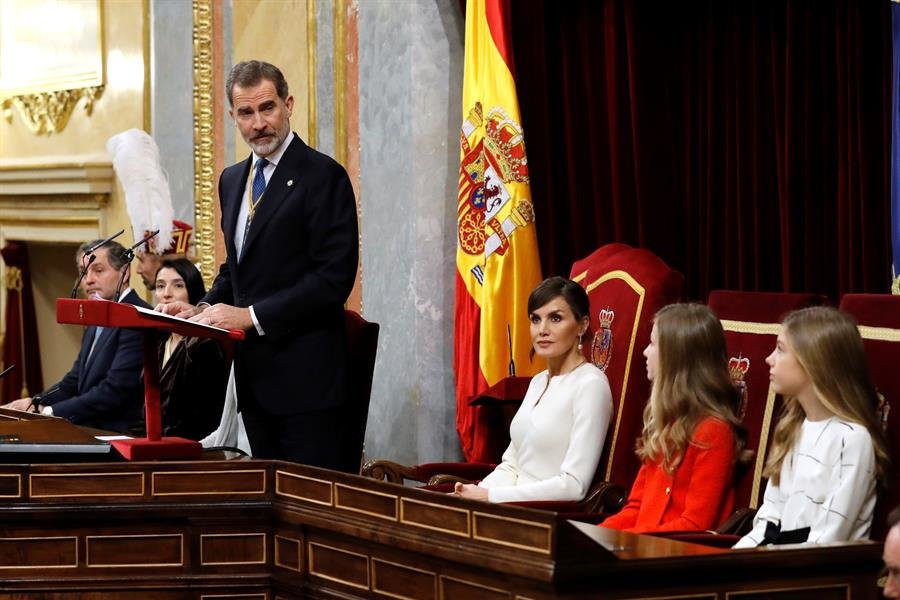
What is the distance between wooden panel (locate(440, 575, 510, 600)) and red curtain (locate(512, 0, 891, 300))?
6.98ft

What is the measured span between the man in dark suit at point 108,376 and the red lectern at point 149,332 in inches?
73.5

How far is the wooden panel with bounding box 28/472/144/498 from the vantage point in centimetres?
346

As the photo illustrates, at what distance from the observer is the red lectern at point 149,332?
3.37m

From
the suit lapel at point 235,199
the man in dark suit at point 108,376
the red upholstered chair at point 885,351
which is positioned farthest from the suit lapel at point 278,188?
the man in dark suit at point 108,376

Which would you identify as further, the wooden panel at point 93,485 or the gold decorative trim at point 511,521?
the wooden panel at point 93,485

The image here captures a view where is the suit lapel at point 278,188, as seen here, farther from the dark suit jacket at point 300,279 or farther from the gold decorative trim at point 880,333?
the gold decorative trim at point 880,333

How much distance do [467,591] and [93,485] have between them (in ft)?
3.54

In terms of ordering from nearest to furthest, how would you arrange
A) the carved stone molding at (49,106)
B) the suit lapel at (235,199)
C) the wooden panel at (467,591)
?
1. the wooden panel at (467,591)
2. the suit lapel at (235,199)
3. the carved stone molding at (49,106)

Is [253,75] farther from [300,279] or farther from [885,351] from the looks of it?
[885,351]

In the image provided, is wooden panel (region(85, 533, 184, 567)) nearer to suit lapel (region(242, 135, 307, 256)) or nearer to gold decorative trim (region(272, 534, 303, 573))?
gold decorative trim (region(272, 534, 303, 573))

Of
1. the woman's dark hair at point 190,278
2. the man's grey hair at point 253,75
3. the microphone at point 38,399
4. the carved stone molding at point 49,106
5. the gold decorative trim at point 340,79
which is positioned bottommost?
the microphone at point 38,399

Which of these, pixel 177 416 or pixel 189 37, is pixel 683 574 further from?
pixel 189 37

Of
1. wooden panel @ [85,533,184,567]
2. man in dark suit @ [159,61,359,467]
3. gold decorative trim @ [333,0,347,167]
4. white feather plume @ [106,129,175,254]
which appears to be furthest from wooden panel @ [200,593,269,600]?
white feather plume @ [106,129,175,254]

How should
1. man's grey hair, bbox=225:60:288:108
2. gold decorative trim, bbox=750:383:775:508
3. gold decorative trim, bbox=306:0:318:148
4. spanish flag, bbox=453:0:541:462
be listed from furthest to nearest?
gold decorative trim, bbox=306:0:318:148 < spanish flag, bbox=453:0:541:462 < man's grey hair, bbox=225:60:288:108 < gold decorative trim, bbox=750:383:775:508
